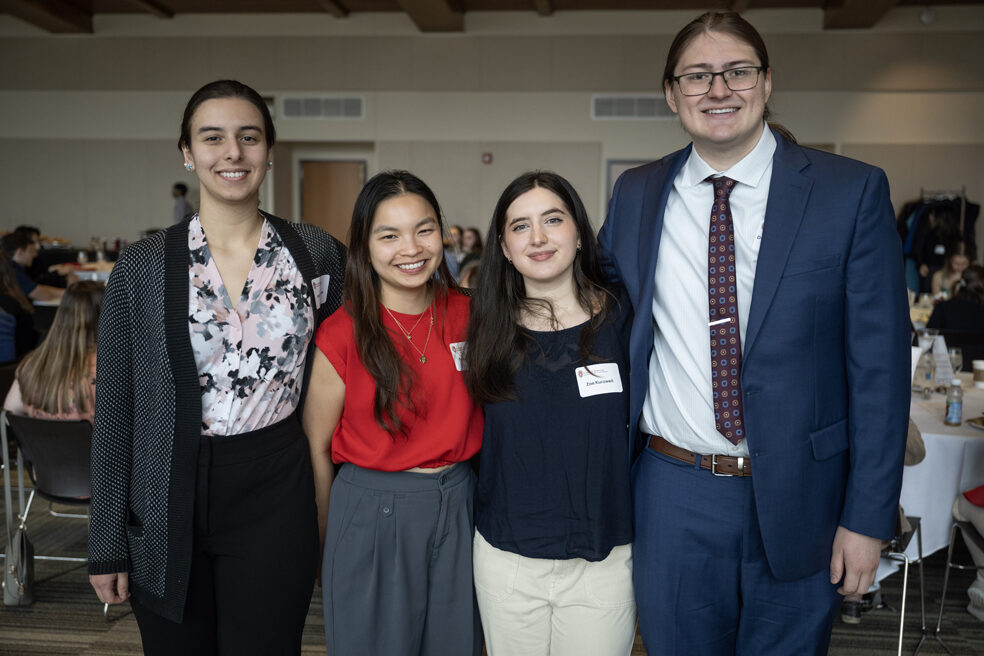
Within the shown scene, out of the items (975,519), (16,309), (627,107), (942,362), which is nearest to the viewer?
(975,519)

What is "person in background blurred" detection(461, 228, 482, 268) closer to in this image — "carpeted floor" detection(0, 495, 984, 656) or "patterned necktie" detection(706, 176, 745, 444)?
"carpeted floor" detection(0, 495, 984, 656)

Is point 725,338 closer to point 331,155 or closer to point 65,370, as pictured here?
point 65,370

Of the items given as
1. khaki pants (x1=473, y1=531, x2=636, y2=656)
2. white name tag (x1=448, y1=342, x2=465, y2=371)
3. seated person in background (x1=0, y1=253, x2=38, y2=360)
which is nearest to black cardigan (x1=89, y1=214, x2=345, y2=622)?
white name tag (x1=448, y1=342, x2=465, y2=371)

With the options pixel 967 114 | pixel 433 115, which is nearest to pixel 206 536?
pixel 433 115

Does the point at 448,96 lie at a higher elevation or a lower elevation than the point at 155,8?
lower

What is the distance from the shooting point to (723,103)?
5.16 ft

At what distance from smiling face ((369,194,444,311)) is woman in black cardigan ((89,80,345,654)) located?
0.73ft

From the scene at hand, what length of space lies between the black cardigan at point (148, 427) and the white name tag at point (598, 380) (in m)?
0.86

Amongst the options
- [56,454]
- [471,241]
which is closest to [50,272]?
[471,241]

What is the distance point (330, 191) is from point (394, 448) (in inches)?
419

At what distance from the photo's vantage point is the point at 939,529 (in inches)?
116

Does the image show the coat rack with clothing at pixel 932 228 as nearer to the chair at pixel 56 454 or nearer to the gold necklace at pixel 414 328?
the gold necklace at pixel 414 328

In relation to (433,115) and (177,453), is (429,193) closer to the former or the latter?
(177,453)

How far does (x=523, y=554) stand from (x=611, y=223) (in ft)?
2.81
